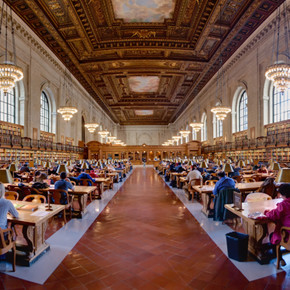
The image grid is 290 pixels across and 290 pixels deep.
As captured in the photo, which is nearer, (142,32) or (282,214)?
(282,214)

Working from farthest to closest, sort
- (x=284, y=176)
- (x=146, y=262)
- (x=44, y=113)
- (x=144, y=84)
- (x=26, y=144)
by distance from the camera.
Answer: (x=144, y=84), (x=44, y=113), (x=26, y=144), (x=284, y=176), (x=146, y=262)

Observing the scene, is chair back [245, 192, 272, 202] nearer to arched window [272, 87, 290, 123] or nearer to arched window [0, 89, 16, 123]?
arched window [272, 87, 290, 123]

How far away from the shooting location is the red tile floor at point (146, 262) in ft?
8.57

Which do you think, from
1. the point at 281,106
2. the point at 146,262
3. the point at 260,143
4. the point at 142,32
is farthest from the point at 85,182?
the point at 281,106

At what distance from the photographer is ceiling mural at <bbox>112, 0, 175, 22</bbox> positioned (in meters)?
10.4

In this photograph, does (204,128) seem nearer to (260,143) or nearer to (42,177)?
(260,143)

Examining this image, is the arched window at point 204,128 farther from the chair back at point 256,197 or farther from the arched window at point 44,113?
the chair back at point 256,197

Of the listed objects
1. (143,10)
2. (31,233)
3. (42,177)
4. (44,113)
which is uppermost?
(143,10)

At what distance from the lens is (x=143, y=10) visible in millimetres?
10930


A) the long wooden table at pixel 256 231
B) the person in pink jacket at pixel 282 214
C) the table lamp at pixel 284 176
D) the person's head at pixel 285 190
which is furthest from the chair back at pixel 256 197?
the person's head at pixel 285 190

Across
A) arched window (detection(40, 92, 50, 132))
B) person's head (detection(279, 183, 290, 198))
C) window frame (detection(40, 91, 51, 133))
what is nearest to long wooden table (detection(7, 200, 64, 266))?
person's head (detection(279, 183, 290, 198))

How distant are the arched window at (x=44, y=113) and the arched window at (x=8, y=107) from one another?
131 inches

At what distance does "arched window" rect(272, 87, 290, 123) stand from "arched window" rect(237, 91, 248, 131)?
3.40m

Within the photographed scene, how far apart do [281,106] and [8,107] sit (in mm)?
15888
